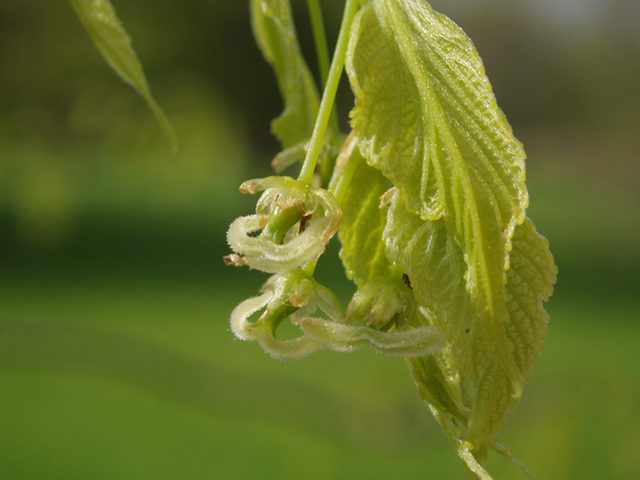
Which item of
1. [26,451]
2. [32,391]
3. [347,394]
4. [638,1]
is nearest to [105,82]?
[32,391]

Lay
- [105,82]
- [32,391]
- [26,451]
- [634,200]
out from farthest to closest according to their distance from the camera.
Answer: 1. [634,200]
2. [105,82]
3. [32,391]
4. [26,451]

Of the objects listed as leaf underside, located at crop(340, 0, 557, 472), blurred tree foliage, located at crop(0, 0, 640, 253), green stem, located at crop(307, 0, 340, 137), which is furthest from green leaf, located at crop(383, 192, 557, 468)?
blurred tree foliage, located at crop(0, 0, 640, 253)

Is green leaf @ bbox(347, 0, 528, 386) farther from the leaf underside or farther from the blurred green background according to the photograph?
the blurred green background

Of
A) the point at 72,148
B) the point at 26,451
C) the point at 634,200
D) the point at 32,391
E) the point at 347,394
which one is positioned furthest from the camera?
the point at 634,200

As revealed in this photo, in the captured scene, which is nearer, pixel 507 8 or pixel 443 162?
pixel 443 162

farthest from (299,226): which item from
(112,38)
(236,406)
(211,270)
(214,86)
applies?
(214,86)

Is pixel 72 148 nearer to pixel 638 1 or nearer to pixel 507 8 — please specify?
pixel 507 8
